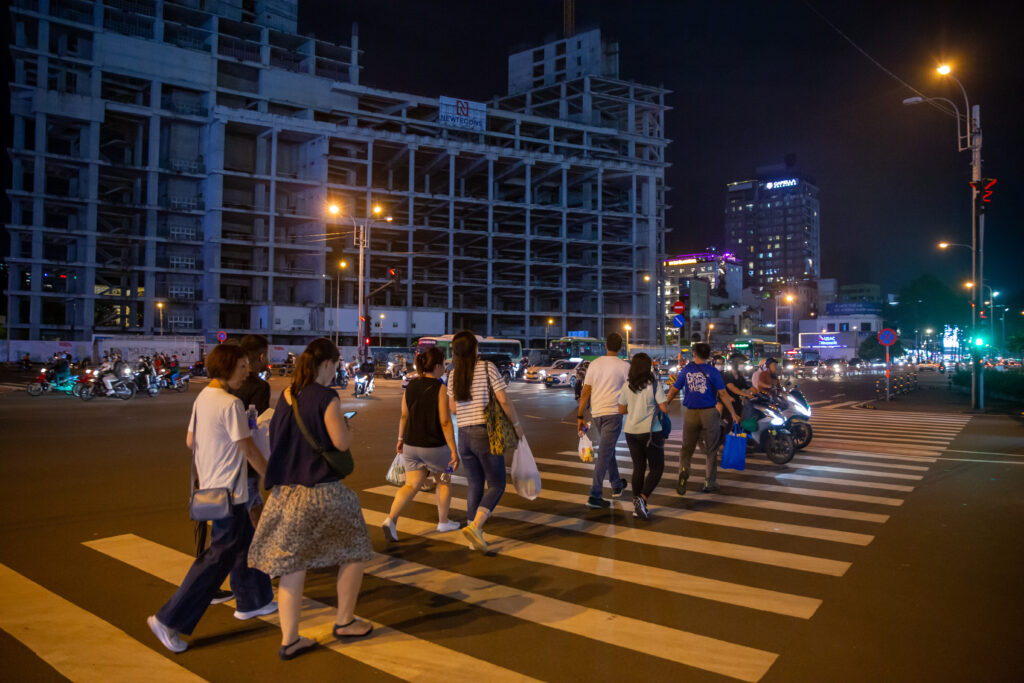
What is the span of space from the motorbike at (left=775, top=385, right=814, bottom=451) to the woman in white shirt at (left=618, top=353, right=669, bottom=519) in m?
4.45

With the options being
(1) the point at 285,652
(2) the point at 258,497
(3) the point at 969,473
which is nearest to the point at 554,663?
(1) the point at 285,652

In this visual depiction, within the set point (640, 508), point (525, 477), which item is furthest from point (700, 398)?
point (525, 477)

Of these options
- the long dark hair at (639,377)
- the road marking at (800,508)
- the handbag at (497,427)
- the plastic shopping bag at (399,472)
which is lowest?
the road marking at (800,508)

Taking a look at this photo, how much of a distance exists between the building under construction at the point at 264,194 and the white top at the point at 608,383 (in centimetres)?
5070

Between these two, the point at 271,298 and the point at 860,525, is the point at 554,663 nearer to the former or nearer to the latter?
the point at 860,525

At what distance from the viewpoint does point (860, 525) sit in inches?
270

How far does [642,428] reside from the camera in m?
7.14

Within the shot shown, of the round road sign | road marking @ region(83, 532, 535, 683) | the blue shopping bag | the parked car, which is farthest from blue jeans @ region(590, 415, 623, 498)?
the parked car

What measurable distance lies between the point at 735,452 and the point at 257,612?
622 centimetres

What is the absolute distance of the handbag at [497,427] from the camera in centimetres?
577

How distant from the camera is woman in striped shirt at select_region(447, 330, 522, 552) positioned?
5.77 meters

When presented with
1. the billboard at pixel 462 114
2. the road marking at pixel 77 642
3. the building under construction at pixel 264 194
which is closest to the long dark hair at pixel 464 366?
the road marking at pixel 77 642

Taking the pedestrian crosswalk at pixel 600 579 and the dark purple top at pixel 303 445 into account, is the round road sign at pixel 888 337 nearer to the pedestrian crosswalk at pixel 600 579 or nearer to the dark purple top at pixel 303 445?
the pedestrian crosswalk at pixel 600 579

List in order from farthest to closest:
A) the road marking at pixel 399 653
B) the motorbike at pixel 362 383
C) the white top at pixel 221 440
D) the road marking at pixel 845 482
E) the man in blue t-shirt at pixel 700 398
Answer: the motorbike at pixel 362 383
the road marking at pixel 845 482
the man in blue t-shirt at pixel 700 398
the white top at pixel 221 440
the road marking at pixel 399 653
